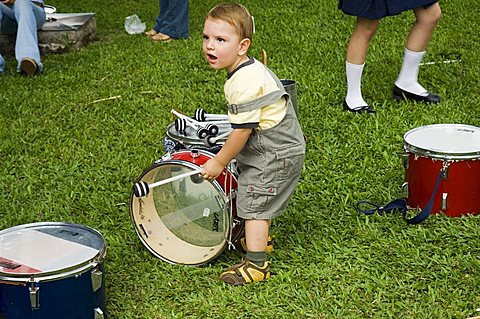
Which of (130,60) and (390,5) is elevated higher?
(390,5)

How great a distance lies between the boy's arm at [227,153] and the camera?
3.73 metres

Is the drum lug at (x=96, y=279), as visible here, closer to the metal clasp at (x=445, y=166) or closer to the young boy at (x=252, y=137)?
the young boy at (x=252, y=137)

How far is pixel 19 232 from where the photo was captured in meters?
3.64

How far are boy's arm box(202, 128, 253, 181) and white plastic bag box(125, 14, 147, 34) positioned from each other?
4.77 metres

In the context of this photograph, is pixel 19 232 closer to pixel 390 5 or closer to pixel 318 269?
pixel 318 269

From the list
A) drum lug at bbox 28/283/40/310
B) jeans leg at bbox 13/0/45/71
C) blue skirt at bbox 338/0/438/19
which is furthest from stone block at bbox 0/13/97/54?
drum lug at bbox 28/283/40/310

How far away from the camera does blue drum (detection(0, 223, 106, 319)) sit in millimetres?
3229

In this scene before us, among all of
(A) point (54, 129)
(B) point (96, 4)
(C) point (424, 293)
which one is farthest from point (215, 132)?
(B) point (96, 4)

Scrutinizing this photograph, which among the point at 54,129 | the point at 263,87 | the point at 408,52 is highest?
the point at 263,87

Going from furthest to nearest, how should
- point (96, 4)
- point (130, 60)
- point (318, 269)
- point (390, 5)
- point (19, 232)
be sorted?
point (96, 4)
point (130, 60)
point (390, 5)
point (318, 269)
point (19, 232)

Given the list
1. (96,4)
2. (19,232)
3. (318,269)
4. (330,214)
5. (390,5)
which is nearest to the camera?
(19,232)

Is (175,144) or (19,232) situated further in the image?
(175,144)

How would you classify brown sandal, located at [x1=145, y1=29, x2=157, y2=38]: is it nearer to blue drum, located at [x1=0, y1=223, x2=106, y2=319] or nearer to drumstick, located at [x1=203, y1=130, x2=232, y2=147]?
drumstick, located at [x1=203, y1=130, x2=232, y2=147]

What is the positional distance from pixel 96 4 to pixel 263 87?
6.11 meters
